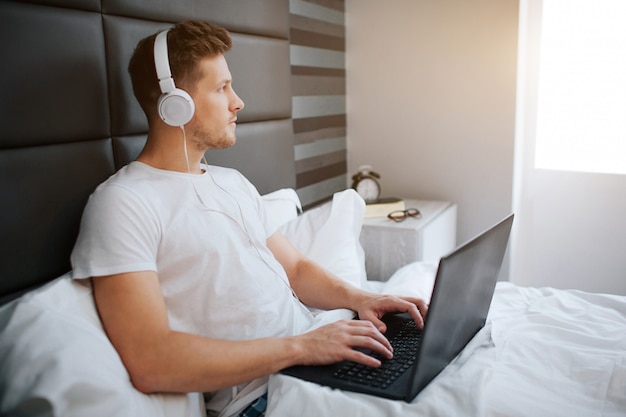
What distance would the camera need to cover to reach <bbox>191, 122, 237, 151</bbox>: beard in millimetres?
1343

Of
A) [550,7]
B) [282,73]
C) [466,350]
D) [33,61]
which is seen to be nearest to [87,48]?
[33,61]

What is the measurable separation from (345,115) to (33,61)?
183cm

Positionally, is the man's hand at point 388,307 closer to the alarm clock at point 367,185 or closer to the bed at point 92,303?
the bed at point 92,303

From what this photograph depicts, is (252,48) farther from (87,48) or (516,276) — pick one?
(516,276)

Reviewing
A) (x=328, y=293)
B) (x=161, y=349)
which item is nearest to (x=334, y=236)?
(x=328, y=293)

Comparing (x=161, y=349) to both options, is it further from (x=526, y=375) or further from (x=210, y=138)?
(x=526, y=375)

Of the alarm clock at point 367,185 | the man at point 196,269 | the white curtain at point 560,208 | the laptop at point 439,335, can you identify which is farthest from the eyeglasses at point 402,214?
the laptop at point 439,335

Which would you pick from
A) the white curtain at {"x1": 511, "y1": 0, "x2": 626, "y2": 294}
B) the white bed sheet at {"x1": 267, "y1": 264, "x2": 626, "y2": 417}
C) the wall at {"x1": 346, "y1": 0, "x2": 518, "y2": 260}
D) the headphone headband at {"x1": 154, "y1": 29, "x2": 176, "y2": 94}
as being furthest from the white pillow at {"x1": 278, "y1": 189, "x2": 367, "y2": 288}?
the white curtain at {"x1": 511, "y1": 0, "x2": 626, "y2": 294}

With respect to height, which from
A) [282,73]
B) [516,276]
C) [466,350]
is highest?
[282,73]

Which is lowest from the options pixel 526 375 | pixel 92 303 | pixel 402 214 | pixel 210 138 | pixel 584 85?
pixel 526 375

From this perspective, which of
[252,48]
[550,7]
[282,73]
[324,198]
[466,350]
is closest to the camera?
[466,350]

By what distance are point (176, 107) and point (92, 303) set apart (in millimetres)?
433

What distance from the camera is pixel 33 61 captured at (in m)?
1.19

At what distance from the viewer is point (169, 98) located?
1241 mm
